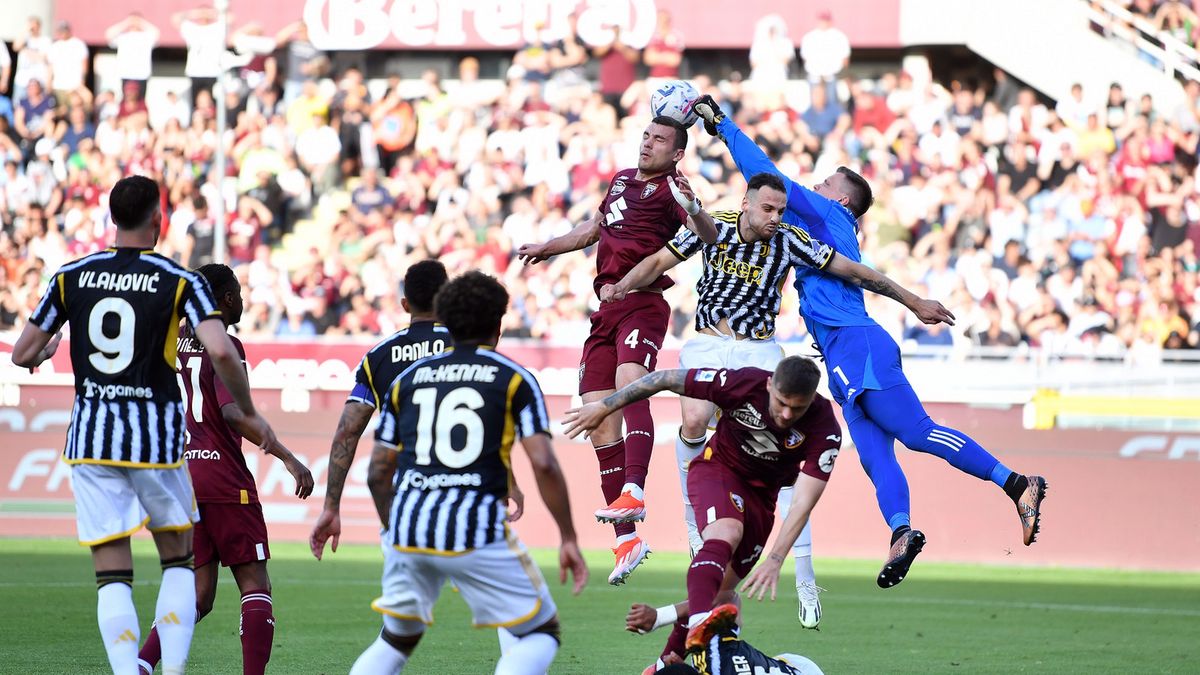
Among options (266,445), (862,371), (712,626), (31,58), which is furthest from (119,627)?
(31,58)

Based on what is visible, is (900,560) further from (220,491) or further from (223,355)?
(223,355)

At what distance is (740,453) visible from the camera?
8.19 metres

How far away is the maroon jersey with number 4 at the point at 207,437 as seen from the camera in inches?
335

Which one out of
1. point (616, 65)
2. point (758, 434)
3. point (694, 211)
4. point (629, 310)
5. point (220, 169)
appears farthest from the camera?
point (616, 65)

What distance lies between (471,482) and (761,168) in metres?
3.78

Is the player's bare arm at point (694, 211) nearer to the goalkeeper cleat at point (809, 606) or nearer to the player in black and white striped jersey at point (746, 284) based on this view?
the player in black and white striped jersey at point (746, 284)

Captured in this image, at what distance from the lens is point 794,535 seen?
7988 mm

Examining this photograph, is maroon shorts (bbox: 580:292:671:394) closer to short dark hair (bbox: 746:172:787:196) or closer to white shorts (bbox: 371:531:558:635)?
short dark hair (bbox: 746:172:787:196)

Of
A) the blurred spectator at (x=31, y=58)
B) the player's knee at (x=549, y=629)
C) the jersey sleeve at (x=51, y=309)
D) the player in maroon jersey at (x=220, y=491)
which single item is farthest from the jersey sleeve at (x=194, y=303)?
the blurred spectator at (x=31, y=58)

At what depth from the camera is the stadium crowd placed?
20406 mm

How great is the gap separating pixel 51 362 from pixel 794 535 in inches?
537

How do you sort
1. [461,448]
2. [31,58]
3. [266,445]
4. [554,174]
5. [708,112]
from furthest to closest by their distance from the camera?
[31,58] → [554,174] → [708,112] → [266,445] → [461,448]

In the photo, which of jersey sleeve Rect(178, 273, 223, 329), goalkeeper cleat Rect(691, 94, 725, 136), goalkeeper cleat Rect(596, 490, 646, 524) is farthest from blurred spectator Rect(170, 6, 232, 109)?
jersey sleeve Rect(178, 273, 223, 329)

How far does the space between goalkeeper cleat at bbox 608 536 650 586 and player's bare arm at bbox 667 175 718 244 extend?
75.3 inches
